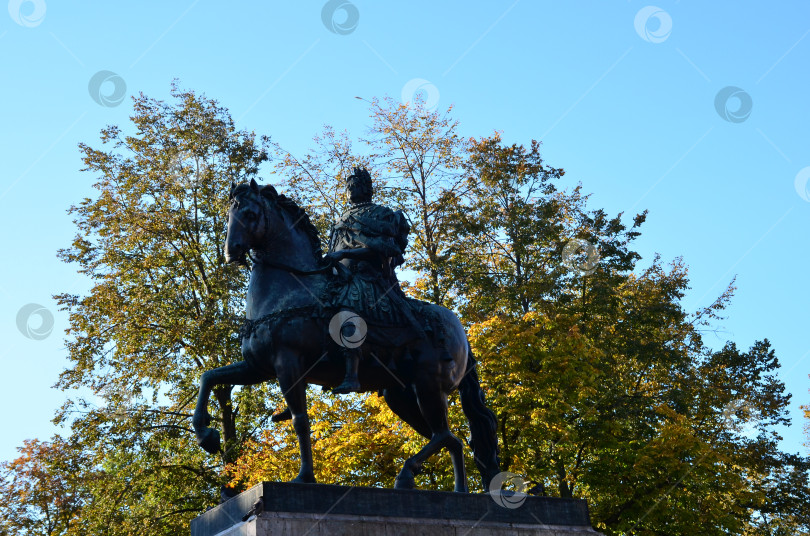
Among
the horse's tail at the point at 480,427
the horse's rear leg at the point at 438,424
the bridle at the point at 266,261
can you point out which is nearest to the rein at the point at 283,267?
the bridle at the point at 266,261

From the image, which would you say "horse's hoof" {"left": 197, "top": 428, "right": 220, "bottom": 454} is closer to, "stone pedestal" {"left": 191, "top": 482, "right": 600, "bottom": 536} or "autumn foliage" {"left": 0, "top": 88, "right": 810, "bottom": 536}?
"stone pedestal" {"left": 191, "top": 482, "right": 600, "bottom": 536}

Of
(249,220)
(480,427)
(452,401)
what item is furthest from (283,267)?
(452,401)

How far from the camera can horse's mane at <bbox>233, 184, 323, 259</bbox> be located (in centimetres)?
974

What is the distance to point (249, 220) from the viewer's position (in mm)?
9461

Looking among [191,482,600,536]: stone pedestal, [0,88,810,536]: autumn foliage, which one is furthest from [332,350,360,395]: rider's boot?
[0,88,810,536]: autumn foliage

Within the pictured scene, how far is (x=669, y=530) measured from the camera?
22547 millimetres

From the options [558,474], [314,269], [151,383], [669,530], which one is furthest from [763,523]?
[314,269]

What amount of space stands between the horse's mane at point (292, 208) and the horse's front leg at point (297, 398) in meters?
1.35

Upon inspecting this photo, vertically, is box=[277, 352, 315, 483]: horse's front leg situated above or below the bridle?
below

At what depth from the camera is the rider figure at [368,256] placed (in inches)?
383

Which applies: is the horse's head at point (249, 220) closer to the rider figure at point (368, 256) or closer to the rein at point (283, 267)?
the rein at point (283, 267)

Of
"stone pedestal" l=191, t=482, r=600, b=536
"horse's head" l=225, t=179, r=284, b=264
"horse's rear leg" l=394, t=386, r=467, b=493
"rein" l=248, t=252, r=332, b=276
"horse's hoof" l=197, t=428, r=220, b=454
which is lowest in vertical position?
"stone pedestal" l=191, t=482, r=600, b=536

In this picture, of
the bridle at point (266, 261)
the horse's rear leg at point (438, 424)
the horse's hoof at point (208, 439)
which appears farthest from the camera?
the horse's rear leg at point (438, 424)

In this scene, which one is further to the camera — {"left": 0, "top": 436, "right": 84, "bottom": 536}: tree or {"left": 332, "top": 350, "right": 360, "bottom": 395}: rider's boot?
{"left": 0, "top": 436, "right": 84, "bottom": 536}: tree
